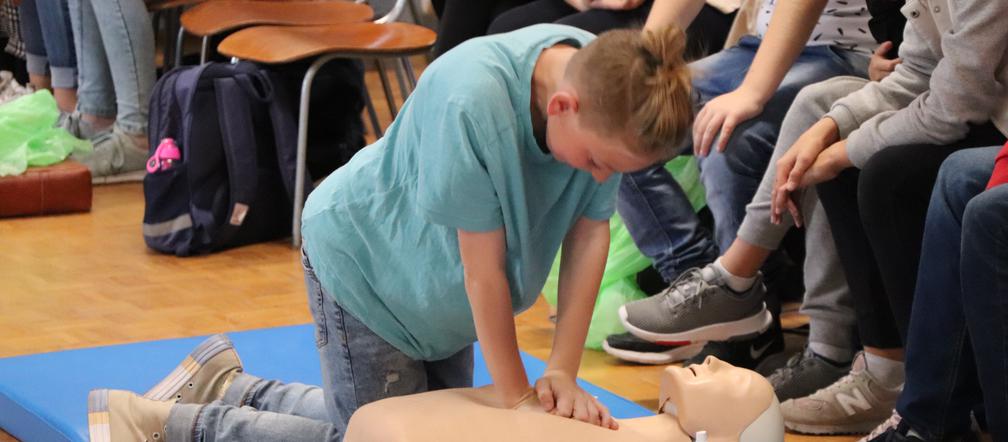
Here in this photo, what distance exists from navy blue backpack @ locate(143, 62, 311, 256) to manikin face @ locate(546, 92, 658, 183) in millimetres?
1983

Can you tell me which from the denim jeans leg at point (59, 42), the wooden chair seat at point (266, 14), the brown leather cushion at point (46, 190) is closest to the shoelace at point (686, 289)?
the wooden chair seat at point (266, 14)

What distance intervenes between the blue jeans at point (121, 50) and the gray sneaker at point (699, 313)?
85.6 inches

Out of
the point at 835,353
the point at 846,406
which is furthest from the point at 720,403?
the point at 835,353

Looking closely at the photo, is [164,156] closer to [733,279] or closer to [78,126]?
[78,126]

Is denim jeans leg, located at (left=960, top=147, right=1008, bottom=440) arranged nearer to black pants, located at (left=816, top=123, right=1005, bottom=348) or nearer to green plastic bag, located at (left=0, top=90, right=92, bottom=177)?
black pants, located at (left=816, top=123, right=1005, bottom=348)

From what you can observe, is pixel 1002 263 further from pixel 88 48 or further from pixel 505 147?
pixel 88 48

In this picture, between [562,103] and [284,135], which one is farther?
[284,135]

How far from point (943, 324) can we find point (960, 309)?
0.10 feet

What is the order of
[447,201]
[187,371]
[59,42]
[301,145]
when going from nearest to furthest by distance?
[447,201], [187,371], [301,145], [59,42]

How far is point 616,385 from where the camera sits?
7.77 ft

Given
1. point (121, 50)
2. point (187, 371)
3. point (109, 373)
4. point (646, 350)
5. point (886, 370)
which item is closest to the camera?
point (187, 371)

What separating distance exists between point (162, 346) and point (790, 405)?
1058mm

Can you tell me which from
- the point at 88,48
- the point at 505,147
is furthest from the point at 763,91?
the point at 88,48

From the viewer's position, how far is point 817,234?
2.19 m
